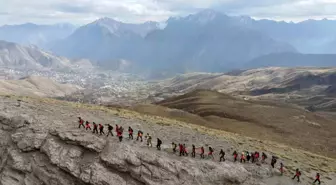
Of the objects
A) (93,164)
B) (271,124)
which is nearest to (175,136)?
(93,164)

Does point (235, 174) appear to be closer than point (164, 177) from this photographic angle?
No

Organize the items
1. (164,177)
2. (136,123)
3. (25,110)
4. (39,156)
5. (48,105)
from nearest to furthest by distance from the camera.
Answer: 1. (164,177)
2. (39,156)
3. (25,110)
4. (136,123)
5. (48,105)

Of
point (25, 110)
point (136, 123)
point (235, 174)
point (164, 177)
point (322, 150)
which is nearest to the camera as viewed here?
point (164, 177)

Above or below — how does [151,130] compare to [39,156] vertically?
above

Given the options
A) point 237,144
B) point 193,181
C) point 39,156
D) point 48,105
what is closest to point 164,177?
point 193,181

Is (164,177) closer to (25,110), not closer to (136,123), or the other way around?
(136,123)

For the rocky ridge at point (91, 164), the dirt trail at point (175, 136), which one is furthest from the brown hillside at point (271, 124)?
the rocky ridge at point (91, 164)

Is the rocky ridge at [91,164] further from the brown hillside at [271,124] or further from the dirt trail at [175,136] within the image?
the brown hillside at [271,124]
